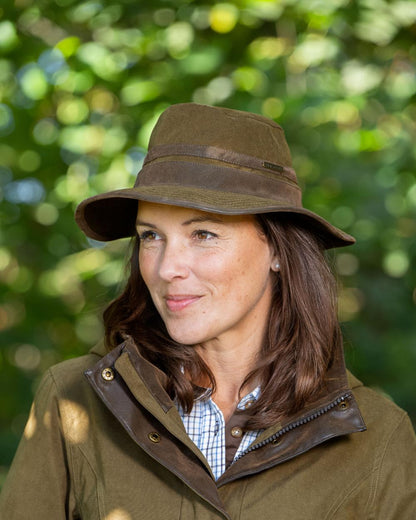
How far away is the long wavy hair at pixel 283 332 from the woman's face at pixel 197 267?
149mm

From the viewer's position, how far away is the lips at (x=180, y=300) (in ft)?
7.27

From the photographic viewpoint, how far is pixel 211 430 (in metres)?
2.33

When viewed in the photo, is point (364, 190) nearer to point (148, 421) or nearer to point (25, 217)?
point (25, 217)

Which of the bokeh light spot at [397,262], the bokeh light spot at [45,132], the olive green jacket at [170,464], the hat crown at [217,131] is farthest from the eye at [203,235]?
the bokeh light spot at [397,262]

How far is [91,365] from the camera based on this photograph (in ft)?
7.89

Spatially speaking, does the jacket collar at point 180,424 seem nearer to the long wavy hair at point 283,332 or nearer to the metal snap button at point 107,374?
the metal snap button at point 107,374

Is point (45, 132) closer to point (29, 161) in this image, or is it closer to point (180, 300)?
point (29, 161)

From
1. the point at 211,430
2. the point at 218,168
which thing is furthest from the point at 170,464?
the point at 218,168

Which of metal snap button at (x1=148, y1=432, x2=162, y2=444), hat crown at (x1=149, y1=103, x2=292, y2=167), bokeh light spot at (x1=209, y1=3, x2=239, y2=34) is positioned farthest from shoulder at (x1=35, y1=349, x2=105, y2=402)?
bokeh light spot at (x1=209, y1=3, x2=239, y2=34)

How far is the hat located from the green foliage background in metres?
1.03

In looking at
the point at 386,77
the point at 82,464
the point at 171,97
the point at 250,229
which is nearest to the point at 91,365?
the point at 82,464

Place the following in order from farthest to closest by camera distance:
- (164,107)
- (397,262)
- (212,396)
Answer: (397,262), (164,107), (212,396)

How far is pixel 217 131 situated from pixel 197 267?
39 centimetres

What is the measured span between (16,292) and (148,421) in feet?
6.14
